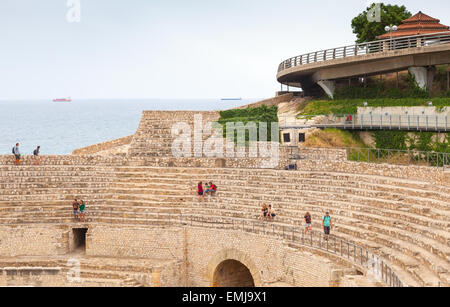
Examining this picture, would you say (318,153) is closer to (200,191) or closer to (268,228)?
(200,191)

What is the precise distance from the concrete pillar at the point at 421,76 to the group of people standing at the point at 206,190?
38.5ft

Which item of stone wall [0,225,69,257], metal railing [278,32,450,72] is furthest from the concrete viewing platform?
stone wall [0,225,69,257]

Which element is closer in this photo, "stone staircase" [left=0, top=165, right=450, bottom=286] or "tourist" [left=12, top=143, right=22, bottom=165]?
"stone staircase" [left=0, top=165, right=450, bottom=286]

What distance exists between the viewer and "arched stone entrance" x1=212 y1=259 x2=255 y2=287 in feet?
81.1

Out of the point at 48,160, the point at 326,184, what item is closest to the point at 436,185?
the point at 326,184

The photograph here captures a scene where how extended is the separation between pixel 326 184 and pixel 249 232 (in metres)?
4.04

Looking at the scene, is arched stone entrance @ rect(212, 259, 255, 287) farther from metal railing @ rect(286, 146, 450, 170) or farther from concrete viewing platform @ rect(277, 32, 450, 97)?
concrete viewing platform @ rect(277, 32, 450, 97)

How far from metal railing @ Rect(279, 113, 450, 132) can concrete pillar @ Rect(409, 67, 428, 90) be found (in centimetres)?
233

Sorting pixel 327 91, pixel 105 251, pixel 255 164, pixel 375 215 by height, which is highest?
pixel 327 91

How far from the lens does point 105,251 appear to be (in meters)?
25.9

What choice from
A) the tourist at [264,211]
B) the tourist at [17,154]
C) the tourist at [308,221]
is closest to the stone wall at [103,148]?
the tourist at [17,154]

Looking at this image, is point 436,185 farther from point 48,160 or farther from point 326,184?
point 48,160

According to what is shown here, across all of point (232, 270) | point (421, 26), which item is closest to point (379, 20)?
point (421, 26)
